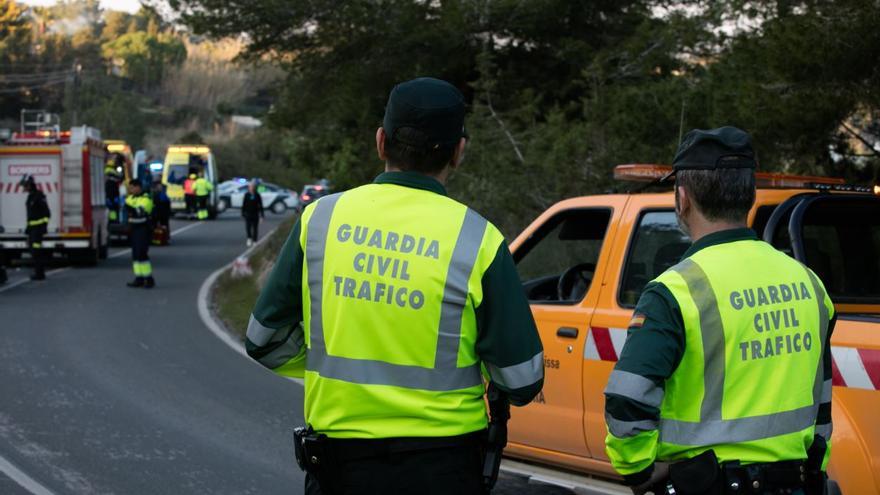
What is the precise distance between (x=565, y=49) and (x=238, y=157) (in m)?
59.5

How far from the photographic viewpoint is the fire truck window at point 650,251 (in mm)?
6027

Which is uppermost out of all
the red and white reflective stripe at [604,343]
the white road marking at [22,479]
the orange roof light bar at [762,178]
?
the orange roof light bar at [762,178]

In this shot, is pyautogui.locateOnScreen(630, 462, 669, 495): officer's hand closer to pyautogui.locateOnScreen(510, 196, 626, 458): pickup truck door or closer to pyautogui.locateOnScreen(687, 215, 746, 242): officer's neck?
pyautogui.locateOnScreen(687, 215, 746, 242): officer's neck

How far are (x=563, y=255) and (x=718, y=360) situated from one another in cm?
373

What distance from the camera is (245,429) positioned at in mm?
9492

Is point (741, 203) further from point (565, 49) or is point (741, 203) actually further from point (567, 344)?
point (565, 49)

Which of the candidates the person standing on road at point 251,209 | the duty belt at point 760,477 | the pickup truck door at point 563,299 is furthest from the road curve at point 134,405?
the person standing on road at point 251,209

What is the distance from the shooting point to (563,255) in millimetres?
7016

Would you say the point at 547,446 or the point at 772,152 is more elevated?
the point at 772,152

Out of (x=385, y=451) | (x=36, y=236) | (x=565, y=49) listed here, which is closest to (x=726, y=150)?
(x=385, y=451)

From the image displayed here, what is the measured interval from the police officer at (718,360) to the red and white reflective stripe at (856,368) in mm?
1440

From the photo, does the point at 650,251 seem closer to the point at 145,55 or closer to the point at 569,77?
the point at 569,77

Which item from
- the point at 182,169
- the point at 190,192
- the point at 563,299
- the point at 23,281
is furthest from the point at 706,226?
the point at 182,169

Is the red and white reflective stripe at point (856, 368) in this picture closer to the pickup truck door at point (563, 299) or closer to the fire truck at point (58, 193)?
the pickup truck door at point (563, 299)
